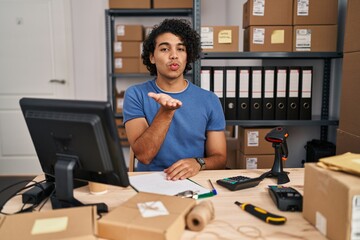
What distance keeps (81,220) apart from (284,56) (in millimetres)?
1710

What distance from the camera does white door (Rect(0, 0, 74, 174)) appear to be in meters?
3.41

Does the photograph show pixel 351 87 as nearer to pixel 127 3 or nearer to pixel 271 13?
pixel 271 13

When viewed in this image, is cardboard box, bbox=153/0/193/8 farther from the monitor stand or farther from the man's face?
the monitor stand

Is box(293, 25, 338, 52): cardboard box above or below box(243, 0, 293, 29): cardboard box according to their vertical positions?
below

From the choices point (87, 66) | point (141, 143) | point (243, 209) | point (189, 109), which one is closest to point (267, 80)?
point (189, 109)

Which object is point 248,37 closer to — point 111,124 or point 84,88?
point 111,124

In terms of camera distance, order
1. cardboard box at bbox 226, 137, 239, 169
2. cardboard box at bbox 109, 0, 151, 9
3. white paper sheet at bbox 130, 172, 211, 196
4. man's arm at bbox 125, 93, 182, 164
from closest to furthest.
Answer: white paper sheet at bbox 130, 172, 211, 196 → man's arm at bbox 125, 93, 182, 164 → cardboard box at bbox 226, 137, 239, 169 → cardboard box at bbox 109, 0, 151, 9

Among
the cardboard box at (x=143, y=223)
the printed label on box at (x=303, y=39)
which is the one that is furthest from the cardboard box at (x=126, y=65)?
the cardboard box at (x=143, y=223)

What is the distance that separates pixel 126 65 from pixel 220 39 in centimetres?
143

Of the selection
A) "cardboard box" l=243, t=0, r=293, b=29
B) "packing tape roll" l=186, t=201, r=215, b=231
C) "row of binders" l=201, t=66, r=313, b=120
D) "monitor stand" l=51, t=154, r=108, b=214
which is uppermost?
"cardboard box" l=243, t=0, r=293, b=29

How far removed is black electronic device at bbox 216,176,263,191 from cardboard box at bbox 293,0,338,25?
1307 mm

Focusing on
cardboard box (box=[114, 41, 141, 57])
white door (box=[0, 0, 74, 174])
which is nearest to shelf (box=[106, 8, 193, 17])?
cardboard box (box=[114, 41, 141, 57])

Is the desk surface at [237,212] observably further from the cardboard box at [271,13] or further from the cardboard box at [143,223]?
the cardboard box at [271,13]

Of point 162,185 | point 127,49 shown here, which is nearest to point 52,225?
point 162,185
